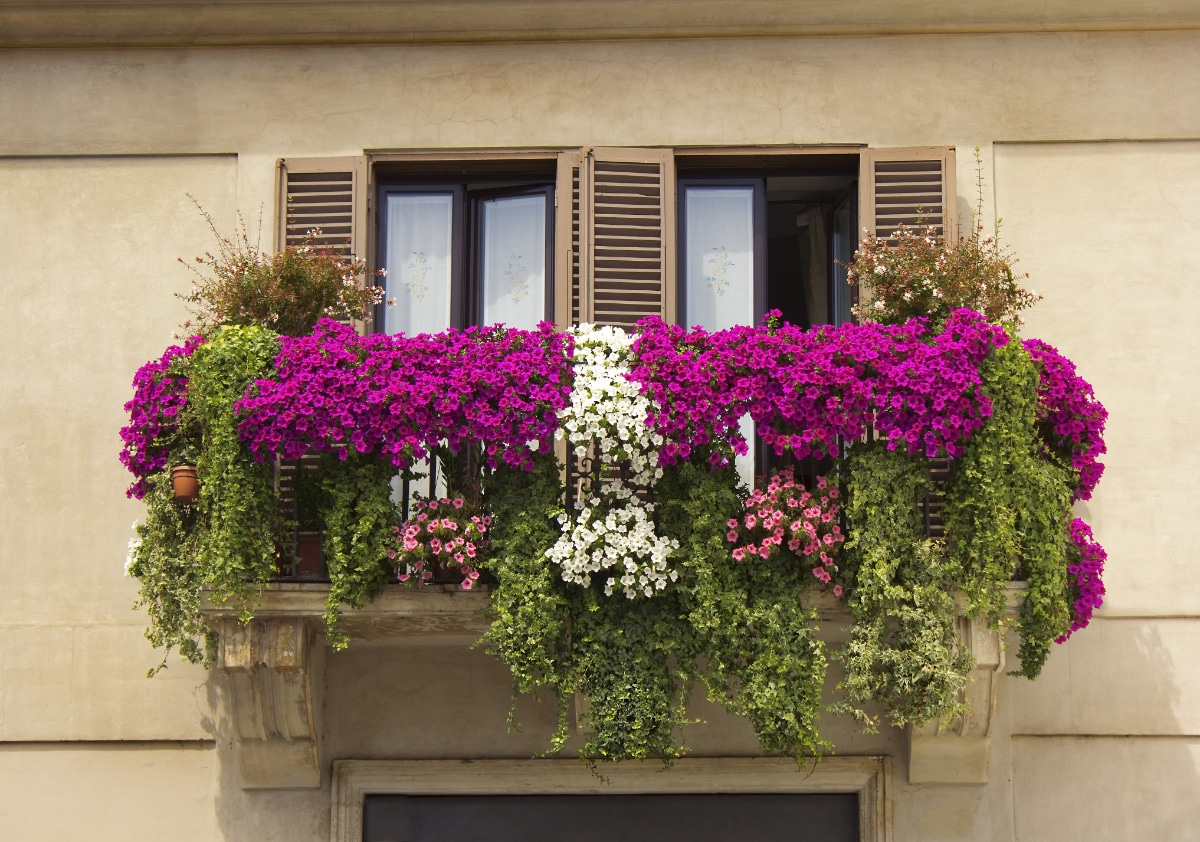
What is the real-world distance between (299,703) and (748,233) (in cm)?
330

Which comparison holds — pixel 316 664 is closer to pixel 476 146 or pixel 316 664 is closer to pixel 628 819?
pixel 628 819

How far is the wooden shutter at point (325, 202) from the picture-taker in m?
9.03

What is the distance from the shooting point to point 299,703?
820 cm

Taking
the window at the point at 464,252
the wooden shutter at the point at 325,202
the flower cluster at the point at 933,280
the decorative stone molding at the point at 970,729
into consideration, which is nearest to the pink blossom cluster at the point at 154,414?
the wooden shutter at the point at 325,202

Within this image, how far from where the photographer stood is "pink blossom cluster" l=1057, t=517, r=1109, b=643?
790 centimetres

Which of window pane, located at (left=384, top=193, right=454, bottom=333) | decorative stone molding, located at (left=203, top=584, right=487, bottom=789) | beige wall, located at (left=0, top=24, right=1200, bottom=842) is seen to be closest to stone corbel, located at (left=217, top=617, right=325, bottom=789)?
decorative stone molding, located at (left=203, top=584, right=487, bottom=789)

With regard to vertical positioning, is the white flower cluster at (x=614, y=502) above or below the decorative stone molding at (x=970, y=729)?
above

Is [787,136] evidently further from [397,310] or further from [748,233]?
[397,310]

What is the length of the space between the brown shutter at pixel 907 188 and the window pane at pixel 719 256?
658mm

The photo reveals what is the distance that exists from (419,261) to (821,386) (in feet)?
8.55

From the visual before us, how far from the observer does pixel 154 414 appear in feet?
26.5

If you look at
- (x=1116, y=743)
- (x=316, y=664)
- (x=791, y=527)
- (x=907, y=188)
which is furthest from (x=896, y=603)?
(x=316, y=664)

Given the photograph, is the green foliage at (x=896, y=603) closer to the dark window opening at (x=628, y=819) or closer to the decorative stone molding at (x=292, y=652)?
the dark window opening at (x=628, y=819)

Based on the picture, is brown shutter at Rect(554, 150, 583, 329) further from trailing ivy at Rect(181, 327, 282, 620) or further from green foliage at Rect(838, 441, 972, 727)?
green foliage at Rect(838, 441, 972, 727)
